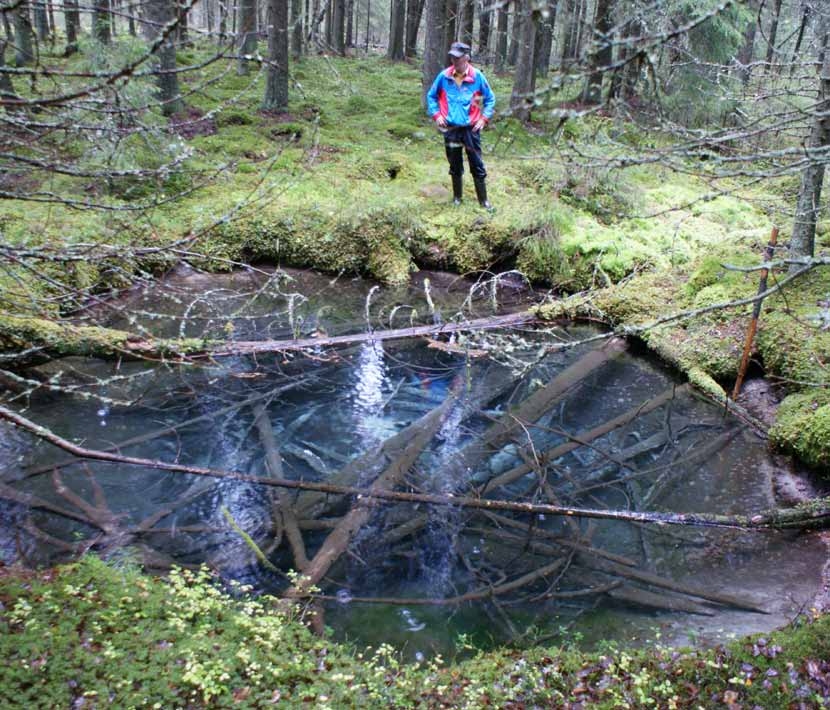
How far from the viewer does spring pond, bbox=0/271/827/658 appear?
4.53 m

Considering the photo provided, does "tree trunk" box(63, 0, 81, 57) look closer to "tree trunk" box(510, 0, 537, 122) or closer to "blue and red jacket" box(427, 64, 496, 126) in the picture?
"tree trunk" box(510, 0, 537, 122)

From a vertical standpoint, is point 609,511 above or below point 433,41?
below

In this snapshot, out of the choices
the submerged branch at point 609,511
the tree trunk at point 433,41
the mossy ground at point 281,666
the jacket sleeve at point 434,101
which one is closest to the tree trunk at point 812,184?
the submerged branch at point 609,511

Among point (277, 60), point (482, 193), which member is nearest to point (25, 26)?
point (482, 193)

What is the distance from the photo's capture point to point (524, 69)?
1595 centimetres

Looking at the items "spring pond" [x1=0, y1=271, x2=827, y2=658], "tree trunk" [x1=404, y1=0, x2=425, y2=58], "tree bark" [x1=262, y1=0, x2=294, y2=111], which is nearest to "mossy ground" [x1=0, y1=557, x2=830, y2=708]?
"spring pond" [x1=0, y1=271, x2=827, y2=658]

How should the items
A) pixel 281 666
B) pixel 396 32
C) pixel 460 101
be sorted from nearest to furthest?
1. pixel 281 666
2. pixel 460 101
3. pixel 396 32

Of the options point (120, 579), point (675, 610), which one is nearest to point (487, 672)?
point (675, 610)

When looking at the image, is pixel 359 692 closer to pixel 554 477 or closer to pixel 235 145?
pixel 554 477

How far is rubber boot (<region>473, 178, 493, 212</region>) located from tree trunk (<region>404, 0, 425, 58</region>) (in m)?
20.0

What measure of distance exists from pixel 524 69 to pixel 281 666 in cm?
1583

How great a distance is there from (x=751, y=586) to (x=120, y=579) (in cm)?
459

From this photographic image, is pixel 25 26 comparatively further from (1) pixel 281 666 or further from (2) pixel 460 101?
(2) pixel 460 101

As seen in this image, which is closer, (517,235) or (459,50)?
(459,50)
